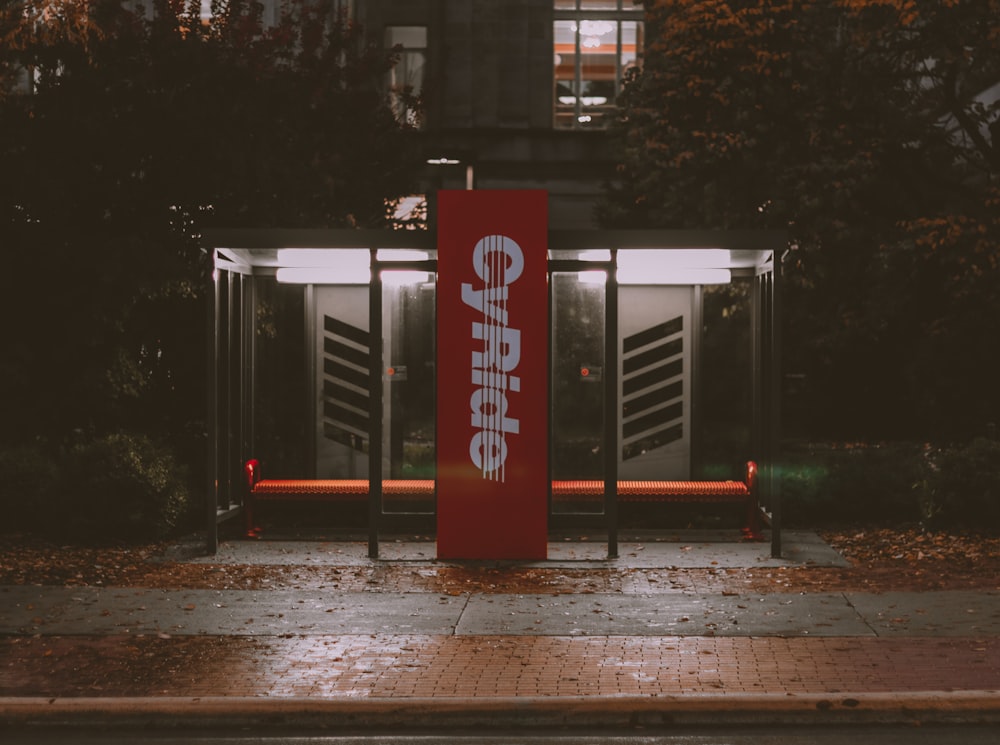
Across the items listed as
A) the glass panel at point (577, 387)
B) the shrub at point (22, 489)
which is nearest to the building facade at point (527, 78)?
the glass panel at point (577, 387)

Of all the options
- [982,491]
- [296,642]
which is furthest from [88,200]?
[982,491]

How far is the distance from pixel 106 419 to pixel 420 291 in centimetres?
463

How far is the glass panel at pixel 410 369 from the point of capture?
12891mm

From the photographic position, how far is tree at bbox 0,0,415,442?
14602 mm

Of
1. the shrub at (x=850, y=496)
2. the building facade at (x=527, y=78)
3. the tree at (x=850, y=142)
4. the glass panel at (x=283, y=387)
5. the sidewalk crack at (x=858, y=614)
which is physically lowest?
the sidewalk crack at (x=858, y=614)

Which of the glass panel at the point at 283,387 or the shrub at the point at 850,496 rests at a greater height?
the glass panel at the point at 283,387

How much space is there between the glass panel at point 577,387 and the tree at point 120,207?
13.1ft

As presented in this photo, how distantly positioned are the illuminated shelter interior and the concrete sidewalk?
2114mm

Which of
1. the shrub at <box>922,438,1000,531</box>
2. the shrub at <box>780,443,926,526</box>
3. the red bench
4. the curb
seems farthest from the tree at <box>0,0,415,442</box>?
the curb

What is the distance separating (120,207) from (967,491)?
926cm

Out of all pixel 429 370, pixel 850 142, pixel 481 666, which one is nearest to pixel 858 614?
pixel 481 666

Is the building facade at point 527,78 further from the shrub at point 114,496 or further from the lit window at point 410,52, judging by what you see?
the shrub at point 114,496

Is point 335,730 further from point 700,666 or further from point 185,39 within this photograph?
point 185,39

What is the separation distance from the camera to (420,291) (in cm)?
1294
